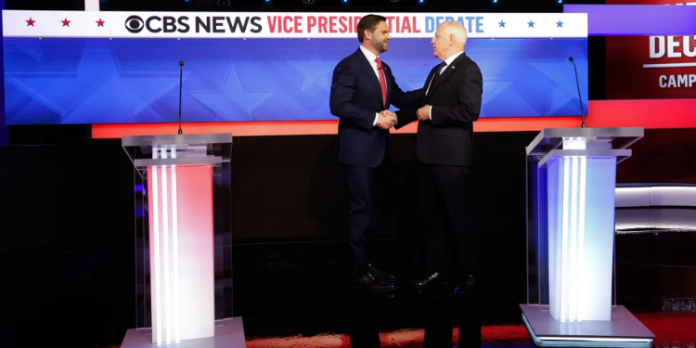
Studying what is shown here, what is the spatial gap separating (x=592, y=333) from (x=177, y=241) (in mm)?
1592

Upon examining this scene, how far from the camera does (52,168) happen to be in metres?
4.55

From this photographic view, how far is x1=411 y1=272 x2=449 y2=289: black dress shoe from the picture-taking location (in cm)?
349

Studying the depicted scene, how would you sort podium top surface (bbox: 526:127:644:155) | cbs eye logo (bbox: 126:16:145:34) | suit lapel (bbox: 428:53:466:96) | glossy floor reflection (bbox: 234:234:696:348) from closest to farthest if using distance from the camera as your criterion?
podium top surface (bbox: 526:127:644:155)
glossy floor reflection (bbox: 234:234:696:348)
suit lapel (bbox: 428:53:466:96)
cbs eye logo (bbox: 126:16:145:34)

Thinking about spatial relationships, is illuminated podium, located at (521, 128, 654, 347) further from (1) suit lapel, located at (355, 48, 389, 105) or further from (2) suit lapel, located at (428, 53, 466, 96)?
(1) suit lapel, located at (355, 48, 389, 105)

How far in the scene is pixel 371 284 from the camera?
11.5 feet

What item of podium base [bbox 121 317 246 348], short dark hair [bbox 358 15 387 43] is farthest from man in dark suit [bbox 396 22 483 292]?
podium base [bbox 121 317 246 348]

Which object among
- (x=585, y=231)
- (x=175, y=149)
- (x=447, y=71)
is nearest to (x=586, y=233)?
(x=585, y=231)

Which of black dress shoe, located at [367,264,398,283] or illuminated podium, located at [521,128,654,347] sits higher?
illuminated podium, located at [521,128,654,347]

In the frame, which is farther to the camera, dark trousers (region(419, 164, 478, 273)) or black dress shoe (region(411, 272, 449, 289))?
black dress shoe (region(411, 272, 449, 289))

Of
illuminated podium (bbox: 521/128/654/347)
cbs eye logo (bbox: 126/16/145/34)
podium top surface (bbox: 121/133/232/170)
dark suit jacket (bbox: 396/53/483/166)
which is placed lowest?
illuminated podium (bbox: 521/128/654/347)

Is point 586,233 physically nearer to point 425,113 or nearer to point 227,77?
point 425,113

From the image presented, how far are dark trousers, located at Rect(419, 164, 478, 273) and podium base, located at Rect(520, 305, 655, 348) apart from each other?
769 mm

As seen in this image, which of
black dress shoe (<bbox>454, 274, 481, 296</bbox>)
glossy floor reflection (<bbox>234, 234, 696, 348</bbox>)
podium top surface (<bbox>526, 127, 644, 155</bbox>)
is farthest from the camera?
black dress shoe (<bbox>454, 274, 481, 296</bbox>)

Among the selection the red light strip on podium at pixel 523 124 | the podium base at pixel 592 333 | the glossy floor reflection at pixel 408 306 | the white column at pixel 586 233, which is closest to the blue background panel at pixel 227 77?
the red light strip on podium at pixel 523 124
